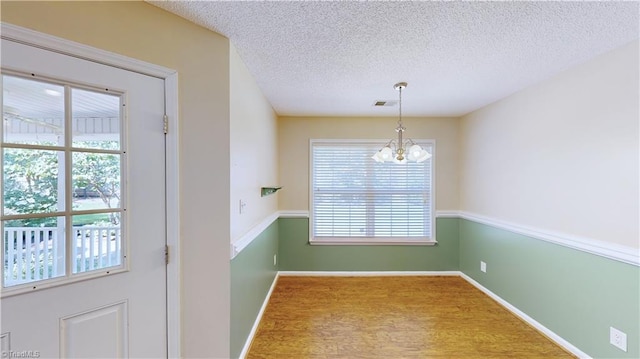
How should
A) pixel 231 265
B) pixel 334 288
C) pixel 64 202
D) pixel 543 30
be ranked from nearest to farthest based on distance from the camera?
pixel 64 202 < pixel 543 30 < pixel 231 265 < pixel 334 288

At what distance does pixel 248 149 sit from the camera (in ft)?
6.93

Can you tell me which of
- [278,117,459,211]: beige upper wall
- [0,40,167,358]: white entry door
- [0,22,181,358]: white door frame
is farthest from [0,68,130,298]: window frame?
[278,117,459,211]: beige upper wall

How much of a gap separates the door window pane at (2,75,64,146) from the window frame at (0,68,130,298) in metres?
0.02

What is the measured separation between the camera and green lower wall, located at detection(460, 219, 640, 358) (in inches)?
65.8

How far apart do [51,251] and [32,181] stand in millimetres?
326

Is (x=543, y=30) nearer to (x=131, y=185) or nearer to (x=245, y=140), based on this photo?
(x=245, y=140)

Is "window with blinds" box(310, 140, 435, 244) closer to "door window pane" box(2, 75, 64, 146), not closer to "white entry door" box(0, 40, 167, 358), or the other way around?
"white entry door" box(0, 40, 167, 358)

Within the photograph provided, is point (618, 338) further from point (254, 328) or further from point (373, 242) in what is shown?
point (254, 328)

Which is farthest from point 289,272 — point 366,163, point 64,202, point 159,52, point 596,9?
point 596,9

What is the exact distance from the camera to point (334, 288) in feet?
10.4

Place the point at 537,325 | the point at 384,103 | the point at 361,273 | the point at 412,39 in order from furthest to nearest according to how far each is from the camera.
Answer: the point at 361,273
the point at 384,103
the point at 537,325
the point at 412,39

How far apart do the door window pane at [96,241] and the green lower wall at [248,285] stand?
25.6 inches

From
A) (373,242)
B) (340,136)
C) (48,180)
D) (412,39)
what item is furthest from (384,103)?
(48,180)

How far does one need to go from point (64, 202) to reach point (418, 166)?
3.69 metres
